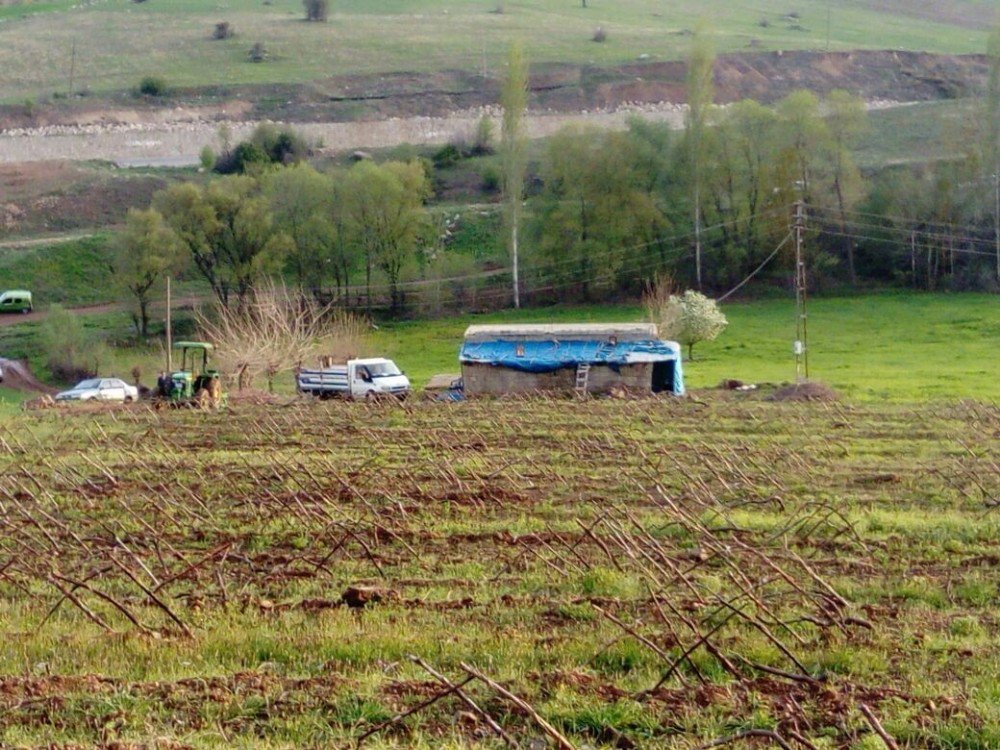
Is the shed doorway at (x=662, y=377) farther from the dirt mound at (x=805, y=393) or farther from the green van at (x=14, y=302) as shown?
the green van at (x=14, y=302)

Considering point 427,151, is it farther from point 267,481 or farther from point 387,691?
point 387,691

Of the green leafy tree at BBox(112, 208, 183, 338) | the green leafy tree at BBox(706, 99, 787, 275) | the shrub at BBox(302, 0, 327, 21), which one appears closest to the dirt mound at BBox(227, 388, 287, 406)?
the green leafy tree at BBox(112, 208, 183, 338)

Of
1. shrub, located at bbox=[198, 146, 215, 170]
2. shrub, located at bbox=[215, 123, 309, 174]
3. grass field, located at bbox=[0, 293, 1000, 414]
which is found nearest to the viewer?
grass field, located at bbox=[0, 293, 1000, 414]

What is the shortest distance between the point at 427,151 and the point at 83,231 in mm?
22478

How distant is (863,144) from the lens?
79.1 metres

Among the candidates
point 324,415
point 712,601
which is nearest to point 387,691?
point 712,601

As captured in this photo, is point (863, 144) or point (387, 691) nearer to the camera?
point (387, 691)

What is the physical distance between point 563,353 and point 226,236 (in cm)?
2513

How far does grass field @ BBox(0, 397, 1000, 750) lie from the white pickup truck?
1875 cm

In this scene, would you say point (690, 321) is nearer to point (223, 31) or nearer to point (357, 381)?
point (357, 381)

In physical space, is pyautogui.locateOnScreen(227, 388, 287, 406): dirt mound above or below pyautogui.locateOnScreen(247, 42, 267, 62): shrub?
below

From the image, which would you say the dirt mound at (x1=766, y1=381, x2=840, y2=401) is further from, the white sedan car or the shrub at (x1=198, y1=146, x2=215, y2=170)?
the shrub at (x1=198, y1=146, x2=215, y2=170)

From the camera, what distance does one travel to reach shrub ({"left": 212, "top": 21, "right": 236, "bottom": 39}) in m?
118

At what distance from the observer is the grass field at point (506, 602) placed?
7.14m
